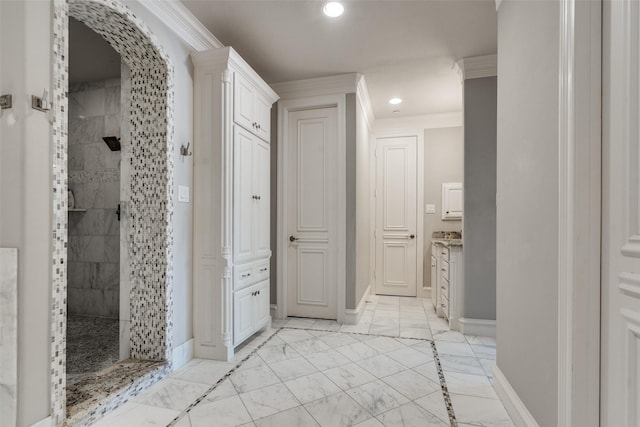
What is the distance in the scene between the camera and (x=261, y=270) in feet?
10.2

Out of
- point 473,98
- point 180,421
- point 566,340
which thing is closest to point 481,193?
point 473,98

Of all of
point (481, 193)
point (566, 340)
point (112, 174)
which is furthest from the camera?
point (112, 174)

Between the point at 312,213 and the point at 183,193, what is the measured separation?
5.13 feet

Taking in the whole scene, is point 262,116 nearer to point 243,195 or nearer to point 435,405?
point 243,195

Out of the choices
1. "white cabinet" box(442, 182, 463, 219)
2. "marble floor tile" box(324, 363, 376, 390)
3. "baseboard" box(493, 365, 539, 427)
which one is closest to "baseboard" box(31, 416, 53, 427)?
"marble floor tile" box(324, 363, 376, 390)

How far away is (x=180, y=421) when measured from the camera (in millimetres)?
1705

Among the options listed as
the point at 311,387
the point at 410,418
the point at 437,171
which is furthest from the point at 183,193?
the point at 437,171

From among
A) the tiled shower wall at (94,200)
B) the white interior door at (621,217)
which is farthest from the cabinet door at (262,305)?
the white interior door at (621,217)

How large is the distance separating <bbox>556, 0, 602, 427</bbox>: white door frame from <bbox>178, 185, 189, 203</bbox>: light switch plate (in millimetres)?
2316

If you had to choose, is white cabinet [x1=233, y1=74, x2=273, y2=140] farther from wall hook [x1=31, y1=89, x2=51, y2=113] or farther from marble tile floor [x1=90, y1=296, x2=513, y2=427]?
marble tile floor [x1=90, y1=296, x2=513, y2=427]

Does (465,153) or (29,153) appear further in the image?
(465,153)

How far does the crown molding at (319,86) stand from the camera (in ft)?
11.4

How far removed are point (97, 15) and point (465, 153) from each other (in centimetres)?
313

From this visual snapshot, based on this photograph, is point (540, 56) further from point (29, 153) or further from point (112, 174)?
point (112, 174)
